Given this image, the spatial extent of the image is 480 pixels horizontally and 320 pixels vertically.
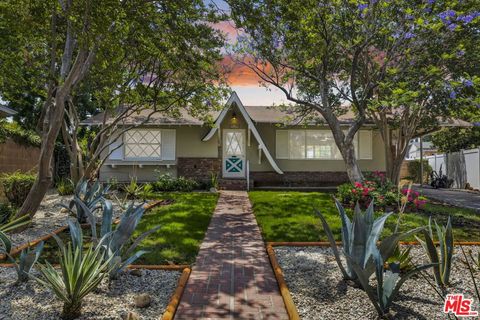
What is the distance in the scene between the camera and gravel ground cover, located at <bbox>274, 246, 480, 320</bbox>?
3.72 meters

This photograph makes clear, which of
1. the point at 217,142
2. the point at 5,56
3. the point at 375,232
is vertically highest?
the point at 5,56

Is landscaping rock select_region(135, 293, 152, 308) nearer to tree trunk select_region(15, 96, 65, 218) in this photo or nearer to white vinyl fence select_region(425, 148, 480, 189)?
tree trunk select_region(15, 96, 65, 218)

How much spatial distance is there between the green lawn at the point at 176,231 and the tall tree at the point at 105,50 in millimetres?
2663

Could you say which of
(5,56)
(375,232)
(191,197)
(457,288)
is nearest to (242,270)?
(375,232)

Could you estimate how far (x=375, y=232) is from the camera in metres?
4.05

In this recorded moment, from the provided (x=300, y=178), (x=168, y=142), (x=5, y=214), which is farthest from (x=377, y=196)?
(x=168, y=142)

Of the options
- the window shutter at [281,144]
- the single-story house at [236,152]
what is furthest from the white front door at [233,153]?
the window shutter at [281,144]

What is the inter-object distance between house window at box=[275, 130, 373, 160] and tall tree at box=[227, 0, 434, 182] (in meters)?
5.69

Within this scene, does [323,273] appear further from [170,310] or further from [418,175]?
[418,175]

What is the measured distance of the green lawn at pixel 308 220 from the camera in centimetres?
738

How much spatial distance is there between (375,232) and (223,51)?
1049cm

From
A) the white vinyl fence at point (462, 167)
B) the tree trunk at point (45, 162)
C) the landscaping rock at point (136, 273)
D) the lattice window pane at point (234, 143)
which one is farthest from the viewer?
the white vinyl fence at point (462, 167)

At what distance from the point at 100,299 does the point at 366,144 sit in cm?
1747

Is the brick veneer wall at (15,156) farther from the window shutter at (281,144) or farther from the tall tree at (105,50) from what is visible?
the window shutter at (281,144)
